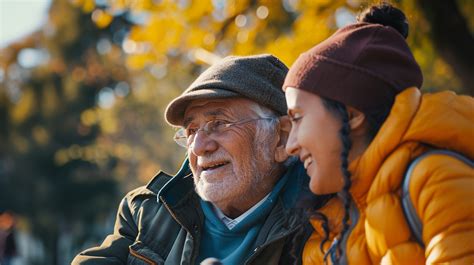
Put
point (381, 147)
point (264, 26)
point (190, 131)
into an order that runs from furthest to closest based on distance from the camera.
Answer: point (264, 26) → point (190, 131) → point (381, 147)

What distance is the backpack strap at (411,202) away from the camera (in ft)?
8.79

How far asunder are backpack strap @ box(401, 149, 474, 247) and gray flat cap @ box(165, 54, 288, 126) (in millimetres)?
1434

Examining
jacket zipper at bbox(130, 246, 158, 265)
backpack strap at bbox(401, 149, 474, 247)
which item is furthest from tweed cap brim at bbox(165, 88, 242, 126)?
backpack strap at bbox(401, 149, 474, 247)

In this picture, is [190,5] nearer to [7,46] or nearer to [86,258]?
[86,258]

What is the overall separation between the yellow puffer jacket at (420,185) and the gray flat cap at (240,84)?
1.20 meters

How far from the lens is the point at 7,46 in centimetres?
3334

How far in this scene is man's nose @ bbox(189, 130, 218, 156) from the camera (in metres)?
4.00

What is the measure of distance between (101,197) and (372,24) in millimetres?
32021

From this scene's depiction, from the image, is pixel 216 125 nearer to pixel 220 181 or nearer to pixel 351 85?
pixel 220 181

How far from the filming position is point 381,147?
9.14ft

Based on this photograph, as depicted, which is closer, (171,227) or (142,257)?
(142,257)

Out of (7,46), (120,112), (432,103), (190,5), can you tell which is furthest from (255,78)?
(120,112)

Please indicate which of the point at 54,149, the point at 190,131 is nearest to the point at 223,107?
the point at 190,131

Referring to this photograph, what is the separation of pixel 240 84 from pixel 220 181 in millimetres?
475
